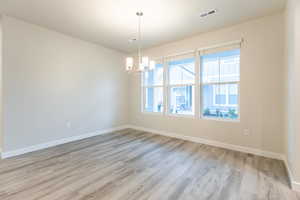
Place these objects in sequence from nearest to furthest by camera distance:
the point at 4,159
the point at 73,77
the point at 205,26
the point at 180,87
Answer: the point at 4,159
the point at 205,26
the point at 73,77
the point at 180,87

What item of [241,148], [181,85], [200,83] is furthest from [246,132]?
[181,85]

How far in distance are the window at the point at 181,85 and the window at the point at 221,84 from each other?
0.31 m

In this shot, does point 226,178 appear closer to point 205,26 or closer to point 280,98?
point 280,98

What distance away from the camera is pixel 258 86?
3020 mm

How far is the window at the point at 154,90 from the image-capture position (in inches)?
186

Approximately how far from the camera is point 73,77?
392 cm

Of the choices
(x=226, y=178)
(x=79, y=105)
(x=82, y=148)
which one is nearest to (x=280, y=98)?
(x=226, y=178)

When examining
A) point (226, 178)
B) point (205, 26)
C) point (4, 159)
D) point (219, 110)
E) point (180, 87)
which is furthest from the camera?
point (180, 87)

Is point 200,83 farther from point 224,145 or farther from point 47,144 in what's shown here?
point 47,144

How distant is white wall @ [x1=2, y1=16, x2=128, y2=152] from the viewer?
2959 millimetres

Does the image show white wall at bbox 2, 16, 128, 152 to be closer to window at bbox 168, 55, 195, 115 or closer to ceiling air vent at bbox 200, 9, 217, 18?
window at bbox 168, 55, 195, 115

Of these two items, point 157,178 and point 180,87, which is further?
point 180,87

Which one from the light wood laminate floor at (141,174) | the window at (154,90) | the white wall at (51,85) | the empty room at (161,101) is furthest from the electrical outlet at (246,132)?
the white wall at (51,85)

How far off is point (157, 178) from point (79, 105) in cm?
297
